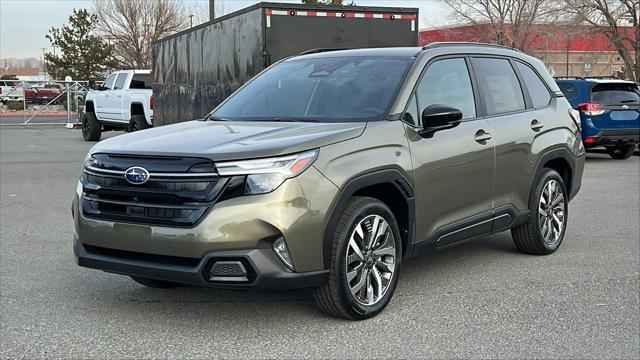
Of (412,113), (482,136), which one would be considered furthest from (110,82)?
(412,113)

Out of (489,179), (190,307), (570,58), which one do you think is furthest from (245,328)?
(570,58)

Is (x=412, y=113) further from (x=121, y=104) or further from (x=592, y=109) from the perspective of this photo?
(x=121, y=104)

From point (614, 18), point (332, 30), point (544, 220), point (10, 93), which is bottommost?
point (544, 220)

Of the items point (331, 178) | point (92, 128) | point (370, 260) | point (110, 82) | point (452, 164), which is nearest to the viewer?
point (331, 178)

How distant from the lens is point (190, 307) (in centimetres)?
495

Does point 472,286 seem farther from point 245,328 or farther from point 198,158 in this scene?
point 198,158

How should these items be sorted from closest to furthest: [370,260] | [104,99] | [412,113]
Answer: [370,260], [412,113], [104,99]

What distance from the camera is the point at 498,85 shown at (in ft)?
19.9

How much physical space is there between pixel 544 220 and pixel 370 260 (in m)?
2.50

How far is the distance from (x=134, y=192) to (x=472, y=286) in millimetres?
2676

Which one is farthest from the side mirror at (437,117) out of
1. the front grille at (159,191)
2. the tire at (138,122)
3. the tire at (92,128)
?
the tire at (92,128)

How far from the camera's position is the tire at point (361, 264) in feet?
14.4

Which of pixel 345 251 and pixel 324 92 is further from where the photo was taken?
pixel 324 92

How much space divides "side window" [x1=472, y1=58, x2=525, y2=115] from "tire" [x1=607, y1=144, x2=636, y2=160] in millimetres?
10571
